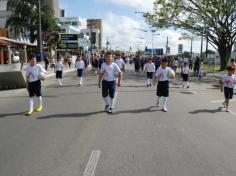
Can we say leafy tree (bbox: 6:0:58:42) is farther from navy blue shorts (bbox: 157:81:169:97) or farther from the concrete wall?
navy blue shorts (bbox: 157:81:169:97)

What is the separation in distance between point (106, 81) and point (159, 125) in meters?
2.76

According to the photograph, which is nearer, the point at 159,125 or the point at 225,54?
the point at 159,125

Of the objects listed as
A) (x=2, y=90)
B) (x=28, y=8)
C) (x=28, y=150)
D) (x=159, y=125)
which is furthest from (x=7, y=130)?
(x=28, y=8)

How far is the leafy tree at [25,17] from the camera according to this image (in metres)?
57.2

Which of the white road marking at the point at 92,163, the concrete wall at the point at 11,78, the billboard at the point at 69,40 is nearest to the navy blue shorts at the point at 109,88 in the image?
the white road marking at the point at 92,163

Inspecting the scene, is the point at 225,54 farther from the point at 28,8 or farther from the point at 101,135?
the point at 101,135

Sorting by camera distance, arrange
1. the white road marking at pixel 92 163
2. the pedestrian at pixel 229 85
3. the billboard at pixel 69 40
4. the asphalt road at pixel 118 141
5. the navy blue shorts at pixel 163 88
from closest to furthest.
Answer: the white road marking at pixel 92 163
the asphalt road at pixel 118 141
the navy blue shorts at pixel 163 88
the pedestrian at pixel 229 85
the billboard at pixel 69 40

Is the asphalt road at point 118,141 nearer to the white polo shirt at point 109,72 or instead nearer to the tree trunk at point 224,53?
the white polo shirt at point 109,72

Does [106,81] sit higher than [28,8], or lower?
lower

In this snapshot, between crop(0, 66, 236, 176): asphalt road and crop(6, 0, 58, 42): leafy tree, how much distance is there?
46089mm

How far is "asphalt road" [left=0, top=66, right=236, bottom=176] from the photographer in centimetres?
622

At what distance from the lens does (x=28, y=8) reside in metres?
57.3

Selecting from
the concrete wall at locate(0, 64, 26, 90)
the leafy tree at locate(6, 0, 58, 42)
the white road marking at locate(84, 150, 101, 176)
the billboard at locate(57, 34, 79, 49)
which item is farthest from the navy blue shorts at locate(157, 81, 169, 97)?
the billboard at locate(57, 34, 79, 49)

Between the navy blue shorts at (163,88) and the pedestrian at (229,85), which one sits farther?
the pedestrian at (229,85)
